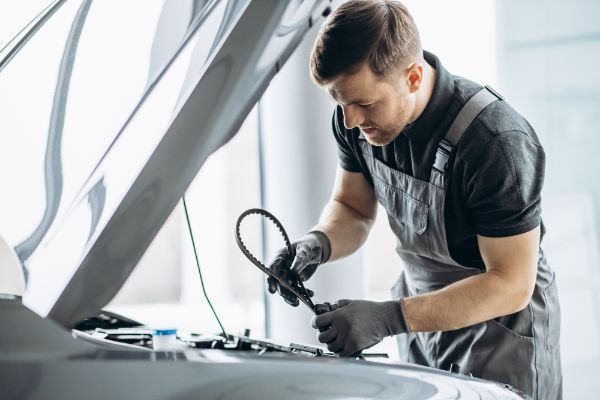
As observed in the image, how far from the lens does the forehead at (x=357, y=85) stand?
150 centimetres

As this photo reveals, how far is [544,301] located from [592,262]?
1236 millimetres

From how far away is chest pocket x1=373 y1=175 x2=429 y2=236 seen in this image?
5.48 ft

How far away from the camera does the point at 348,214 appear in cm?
196

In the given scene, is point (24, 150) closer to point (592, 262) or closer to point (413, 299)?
point (413, 299)

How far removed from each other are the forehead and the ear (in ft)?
0.29

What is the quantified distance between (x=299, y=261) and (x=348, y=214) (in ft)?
1.12

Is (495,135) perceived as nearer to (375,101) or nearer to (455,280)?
(375,101)

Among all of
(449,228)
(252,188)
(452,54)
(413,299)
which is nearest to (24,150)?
(413,299)

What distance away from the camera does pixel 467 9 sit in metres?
2.97

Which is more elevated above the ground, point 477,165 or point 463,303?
point 477,165

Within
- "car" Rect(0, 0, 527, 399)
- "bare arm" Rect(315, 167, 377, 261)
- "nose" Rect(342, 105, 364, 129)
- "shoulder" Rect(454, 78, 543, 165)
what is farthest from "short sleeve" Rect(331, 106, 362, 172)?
"car" Rect(0, 0, 527, 399)

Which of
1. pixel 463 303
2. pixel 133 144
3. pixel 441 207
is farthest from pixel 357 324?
pixel 133 144

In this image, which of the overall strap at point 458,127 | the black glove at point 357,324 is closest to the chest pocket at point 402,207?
Answer: the overall strap at point 458,127

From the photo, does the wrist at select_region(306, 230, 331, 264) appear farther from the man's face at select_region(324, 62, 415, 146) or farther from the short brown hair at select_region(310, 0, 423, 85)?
the short brown hair at select_region(310, 0, 423, 85)
